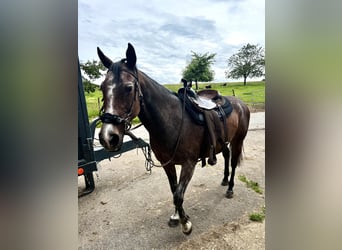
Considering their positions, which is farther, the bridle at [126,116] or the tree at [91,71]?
the tree at [91,71]

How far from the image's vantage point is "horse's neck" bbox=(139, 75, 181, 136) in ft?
3.34

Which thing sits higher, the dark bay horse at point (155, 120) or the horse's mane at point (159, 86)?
the horse's mane at point (159, 86)

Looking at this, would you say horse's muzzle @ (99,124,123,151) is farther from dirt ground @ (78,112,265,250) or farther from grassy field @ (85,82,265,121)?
dirt ground @ (78,112,265,250)

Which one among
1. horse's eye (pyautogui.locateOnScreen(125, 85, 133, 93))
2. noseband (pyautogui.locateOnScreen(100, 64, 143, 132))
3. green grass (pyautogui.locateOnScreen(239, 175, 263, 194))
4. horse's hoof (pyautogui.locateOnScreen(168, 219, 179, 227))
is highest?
horse's eye (pyautogui.locateOnScreen(125, 85, 133, 93))

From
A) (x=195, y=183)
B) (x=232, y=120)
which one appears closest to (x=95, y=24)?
(x=232, y=120)

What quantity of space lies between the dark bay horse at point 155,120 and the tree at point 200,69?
168 millimetres

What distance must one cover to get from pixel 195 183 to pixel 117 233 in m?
0.87

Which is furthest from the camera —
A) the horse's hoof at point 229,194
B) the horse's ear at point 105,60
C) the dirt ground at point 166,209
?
the horse's hoof at point 229,194

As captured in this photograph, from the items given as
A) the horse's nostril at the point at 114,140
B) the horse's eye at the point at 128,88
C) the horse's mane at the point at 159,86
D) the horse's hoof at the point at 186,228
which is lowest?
the horse's hoof at the point at 186,228

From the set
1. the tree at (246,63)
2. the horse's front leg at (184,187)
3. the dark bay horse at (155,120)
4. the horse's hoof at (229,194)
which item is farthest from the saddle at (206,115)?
the horse's hoof at (229,194)

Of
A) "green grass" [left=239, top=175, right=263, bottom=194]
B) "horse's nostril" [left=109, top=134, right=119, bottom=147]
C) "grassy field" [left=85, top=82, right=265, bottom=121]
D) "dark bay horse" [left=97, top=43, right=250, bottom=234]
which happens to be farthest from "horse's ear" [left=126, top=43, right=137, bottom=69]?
"green grass" [left=239, top=175, right=263, bottom=194]

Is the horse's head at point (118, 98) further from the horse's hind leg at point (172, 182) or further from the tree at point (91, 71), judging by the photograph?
the horse's hind leg at point (172, 182)

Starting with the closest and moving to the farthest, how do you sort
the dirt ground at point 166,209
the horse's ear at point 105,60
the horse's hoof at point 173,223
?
the horse's ear at point 105,60
the dirt ground at point 166,209
the horse's hoof at point 173,223

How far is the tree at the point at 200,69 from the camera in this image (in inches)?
39.6
